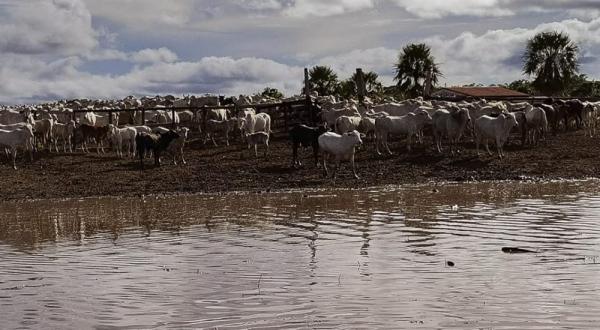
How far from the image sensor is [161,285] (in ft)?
36.4

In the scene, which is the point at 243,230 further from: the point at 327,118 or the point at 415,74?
the point at 415,74

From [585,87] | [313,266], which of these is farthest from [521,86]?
[313,266]

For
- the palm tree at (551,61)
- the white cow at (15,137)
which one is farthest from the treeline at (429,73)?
the white cow at (15,137)

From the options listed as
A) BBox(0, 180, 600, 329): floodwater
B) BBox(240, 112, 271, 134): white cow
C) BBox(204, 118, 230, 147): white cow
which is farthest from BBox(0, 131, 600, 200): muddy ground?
BBox(0, 180, 600, 329): floodwater

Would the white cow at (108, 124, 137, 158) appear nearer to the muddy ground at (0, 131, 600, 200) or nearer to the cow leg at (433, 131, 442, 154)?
the muddy ground at (0, 131, 600, 200)

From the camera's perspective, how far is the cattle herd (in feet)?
99.0

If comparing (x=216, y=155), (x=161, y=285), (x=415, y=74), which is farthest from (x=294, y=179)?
(x=415, y=74)

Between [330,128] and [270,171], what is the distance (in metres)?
7.88

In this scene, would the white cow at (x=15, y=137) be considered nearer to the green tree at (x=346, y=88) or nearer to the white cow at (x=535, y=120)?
the white cow at (x=535, y=120)

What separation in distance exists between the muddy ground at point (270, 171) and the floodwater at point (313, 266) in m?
5.04

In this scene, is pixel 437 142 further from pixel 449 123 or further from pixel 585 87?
pixel 585 87

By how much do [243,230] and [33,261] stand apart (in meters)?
4.27

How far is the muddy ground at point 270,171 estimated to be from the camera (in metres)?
26.3

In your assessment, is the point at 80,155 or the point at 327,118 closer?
the point at 80,155
